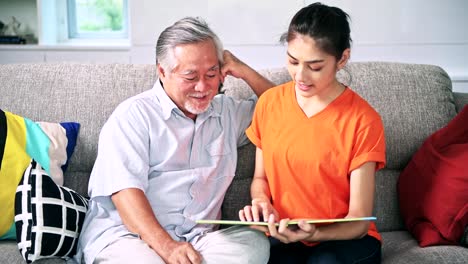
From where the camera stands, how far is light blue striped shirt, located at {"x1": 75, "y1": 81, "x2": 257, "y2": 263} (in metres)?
1.82

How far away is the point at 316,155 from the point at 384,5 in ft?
7.40

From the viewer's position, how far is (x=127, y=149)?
1.83 meters

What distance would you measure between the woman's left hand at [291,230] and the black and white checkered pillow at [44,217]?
2.12 feet

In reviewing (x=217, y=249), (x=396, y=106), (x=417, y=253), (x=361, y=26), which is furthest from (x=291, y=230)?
(x=361, y=26)

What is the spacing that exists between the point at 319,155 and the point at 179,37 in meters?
0.56

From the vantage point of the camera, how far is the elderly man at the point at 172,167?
68.9 inches

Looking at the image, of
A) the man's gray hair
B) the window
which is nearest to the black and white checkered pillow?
the man's gray hair

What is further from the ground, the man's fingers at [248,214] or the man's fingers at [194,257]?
the man's fingers at [248,214]

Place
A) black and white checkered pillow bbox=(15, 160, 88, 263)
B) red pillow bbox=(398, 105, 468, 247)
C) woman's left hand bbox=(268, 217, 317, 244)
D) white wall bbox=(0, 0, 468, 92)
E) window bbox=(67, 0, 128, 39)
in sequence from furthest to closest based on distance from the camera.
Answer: window bbox=(67, 0, 128, 39) < white wall bbox=(0, 0, 468, 92) < red pillow bbox=(398, 105, 468, 247) < black and white checkered pillow bbox=(15, 160, 88, 263) < woman's left hand bbox=(268, 217, 317, 244)

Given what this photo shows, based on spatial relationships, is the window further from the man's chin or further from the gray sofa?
the man's chin

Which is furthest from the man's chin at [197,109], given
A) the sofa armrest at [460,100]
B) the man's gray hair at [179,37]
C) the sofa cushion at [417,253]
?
the sofa armrest at [460,100]

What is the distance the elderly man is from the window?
2670 millimetres

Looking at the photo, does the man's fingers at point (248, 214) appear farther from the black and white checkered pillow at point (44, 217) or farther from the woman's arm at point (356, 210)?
the black and white checkered pillow at point (44, 217)

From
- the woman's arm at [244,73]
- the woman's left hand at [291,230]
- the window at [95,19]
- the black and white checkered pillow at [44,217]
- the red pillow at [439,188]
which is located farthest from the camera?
the window at [95,19]
